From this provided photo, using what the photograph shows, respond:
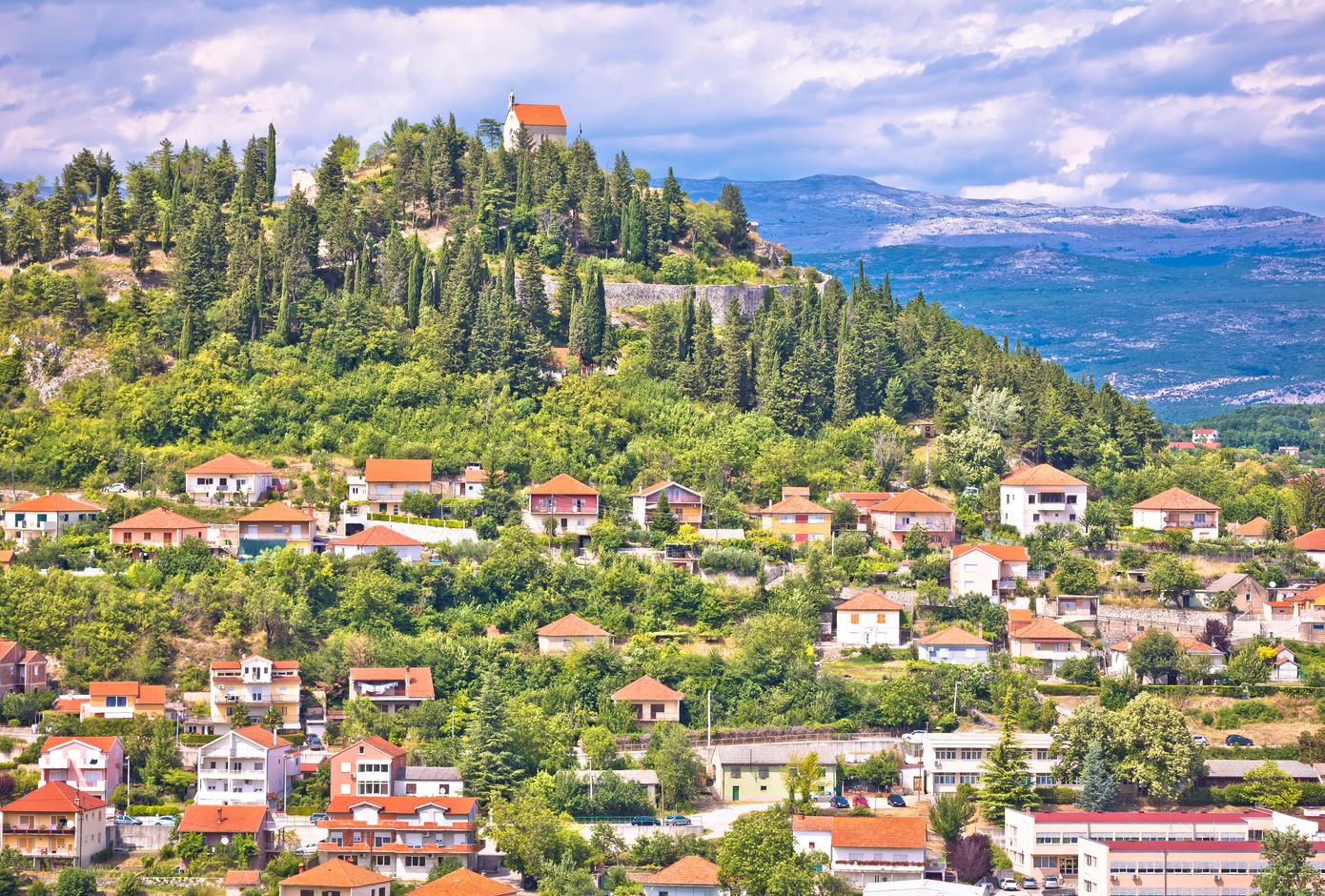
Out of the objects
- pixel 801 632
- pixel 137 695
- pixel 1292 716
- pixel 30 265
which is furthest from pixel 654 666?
pixel 30 265

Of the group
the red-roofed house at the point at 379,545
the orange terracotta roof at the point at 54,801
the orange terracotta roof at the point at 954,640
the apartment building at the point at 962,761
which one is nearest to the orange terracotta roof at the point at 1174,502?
the orange terracotta roof at the point at 954,640

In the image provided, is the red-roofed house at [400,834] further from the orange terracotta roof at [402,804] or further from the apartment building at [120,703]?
the apartment building at [120,703]

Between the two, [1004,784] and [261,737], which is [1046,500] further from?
[261,737]

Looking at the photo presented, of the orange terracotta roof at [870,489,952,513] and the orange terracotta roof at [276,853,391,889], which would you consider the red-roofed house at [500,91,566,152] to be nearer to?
the orange terracotta roof at [870,489,952,513]

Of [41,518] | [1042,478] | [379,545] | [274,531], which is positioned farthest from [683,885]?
[41,518]

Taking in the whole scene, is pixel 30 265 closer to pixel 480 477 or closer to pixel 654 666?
pixel 480 477

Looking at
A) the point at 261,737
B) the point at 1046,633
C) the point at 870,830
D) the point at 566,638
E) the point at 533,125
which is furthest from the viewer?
the point at 533,125
